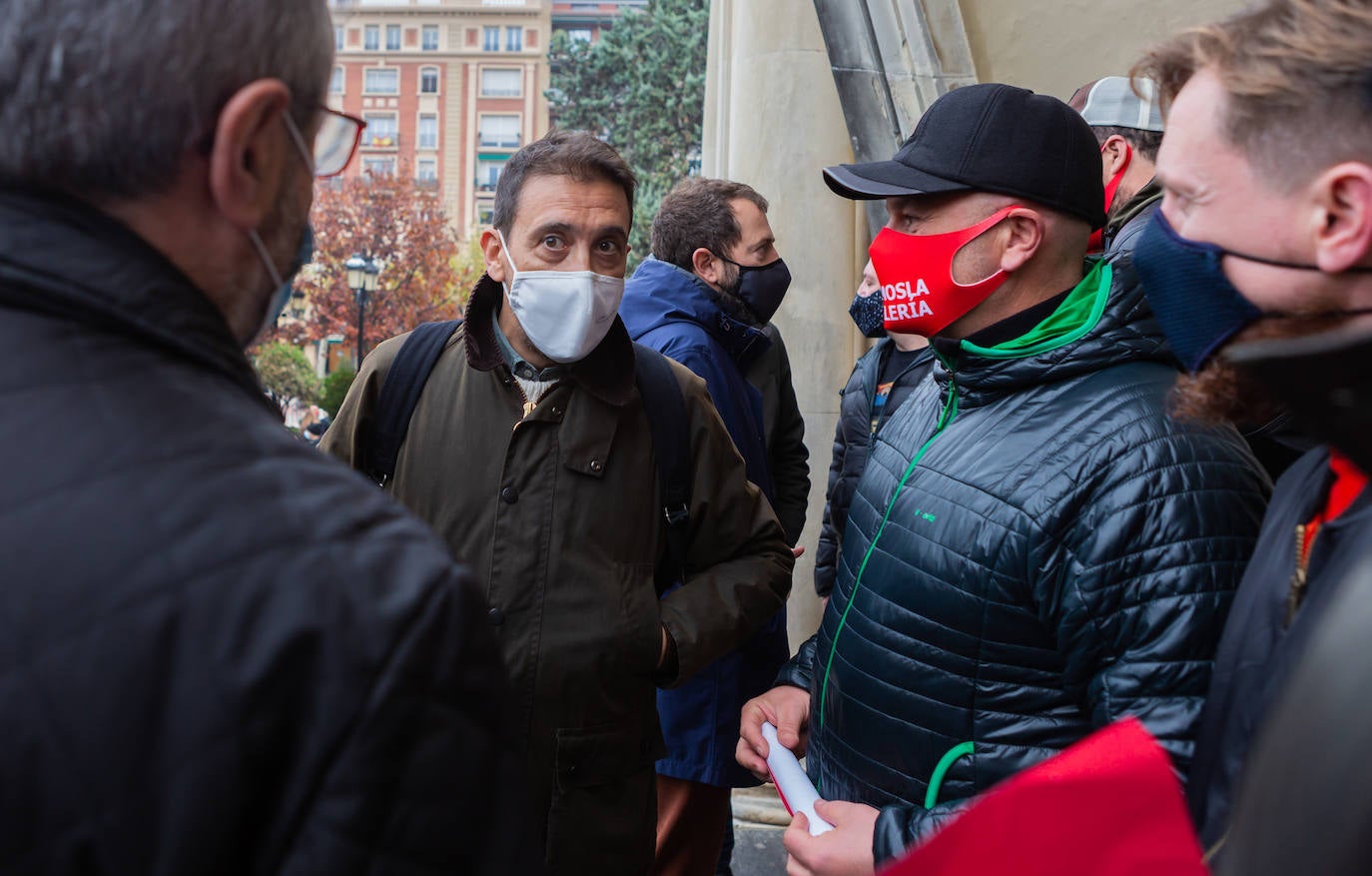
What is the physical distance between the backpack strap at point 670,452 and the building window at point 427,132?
84932 millimetres

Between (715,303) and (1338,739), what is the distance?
3.36 metres

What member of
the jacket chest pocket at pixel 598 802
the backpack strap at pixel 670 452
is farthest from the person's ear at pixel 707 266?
the jacket chest pocket at pixel 598 802

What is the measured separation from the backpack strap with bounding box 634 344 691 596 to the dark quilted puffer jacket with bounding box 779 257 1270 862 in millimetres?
643

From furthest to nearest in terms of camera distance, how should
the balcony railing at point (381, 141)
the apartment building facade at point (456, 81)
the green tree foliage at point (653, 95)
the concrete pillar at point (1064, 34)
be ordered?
1. the apartment building facade at point (456, 81)
2. the balcony railing at point (381, 141)
3. the green tree foliage at point (653, 95)
4. the concrete pillar at point (1064, 34)

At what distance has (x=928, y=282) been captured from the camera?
2234 mm

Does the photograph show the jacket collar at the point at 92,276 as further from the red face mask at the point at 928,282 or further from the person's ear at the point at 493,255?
the person's ear at the point at 493,255

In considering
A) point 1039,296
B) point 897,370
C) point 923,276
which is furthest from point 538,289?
point 897,370

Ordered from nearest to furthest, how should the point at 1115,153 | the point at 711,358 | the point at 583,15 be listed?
the point at 1115,153 < the point at 711,358 < the point at 583,15

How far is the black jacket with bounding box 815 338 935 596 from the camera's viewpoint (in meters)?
4.16

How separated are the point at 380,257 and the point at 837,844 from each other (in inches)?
1507

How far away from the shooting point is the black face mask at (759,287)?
4402 millimetres

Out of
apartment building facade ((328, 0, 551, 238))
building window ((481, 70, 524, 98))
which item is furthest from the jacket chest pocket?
building window ((481, 70, 524, 98))

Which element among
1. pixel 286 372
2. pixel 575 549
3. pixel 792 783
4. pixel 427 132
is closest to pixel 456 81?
pixel 427 132

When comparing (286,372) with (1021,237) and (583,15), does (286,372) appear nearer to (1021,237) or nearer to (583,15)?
(1021,237)
